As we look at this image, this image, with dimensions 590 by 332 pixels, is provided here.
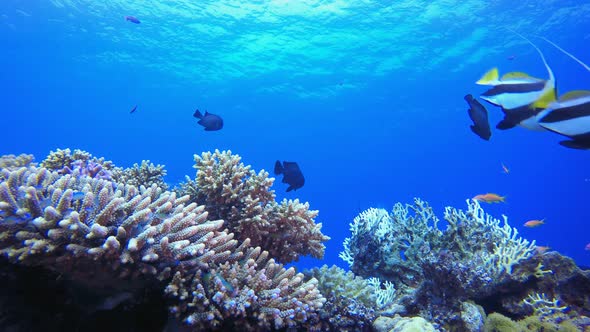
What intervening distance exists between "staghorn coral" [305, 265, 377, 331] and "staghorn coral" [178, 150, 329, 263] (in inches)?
14.7

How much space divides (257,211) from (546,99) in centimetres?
292

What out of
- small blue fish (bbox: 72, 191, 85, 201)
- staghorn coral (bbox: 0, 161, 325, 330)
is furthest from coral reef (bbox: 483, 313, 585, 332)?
small blue fish (bbox: 72, 191, 85, 201)

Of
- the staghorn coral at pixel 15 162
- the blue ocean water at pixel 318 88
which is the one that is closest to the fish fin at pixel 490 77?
the blue ocean water at pixel 318 88

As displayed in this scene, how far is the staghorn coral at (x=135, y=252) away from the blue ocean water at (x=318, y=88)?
6.77 m

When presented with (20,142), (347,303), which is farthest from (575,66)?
(20,142)

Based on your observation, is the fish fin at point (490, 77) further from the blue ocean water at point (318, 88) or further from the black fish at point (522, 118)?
the blue ocean water at point (318, 88)

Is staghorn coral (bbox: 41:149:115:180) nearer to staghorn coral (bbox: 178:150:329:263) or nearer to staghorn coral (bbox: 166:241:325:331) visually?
staghorn coral (bbox: 178:150:329:263)

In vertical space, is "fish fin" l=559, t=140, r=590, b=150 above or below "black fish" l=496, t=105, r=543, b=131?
below

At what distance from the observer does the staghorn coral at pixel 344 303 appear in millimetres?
3562

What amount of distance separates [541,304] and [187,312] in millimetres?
5271

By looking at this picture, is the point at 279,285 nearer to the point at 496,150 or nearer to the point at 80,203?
the point at 80,203

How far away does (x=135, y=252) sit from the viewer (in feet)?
7.68

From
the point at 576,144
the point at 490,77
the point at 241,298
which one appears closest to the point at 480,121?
the point at 490,77

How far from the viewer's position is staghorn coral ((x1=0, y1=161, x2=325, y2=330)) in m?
2.24
